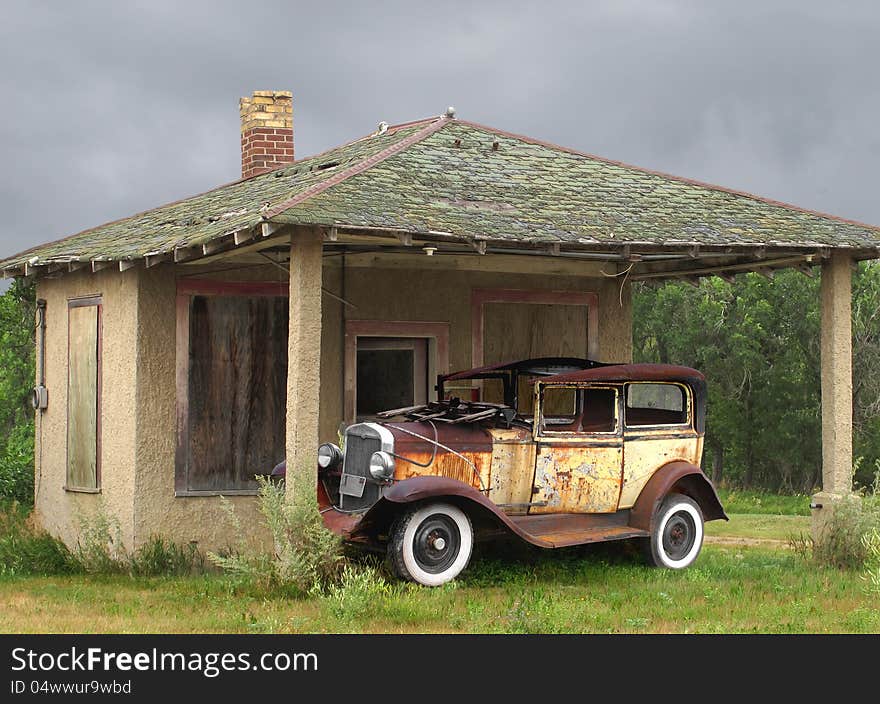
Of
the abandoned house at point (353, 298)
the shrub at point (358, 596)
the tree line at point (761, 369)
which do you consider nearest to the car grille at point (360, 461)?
the abandoned house at point (353, 298)

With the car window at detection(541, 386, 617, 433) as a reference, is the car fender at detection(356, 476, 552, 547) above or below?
below

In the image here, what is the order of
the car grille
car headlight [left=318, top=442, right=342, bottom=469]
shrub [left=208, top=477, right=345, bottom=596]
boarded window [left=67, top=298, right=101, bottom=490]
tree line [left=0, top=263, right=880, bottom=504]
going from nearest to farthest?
1. shrub [left=208, top=477, right=345, bottom=596]
2. the car grille
3. car headlight [left=318, top=442, right=342, bottom=469]
4. boarded window [left=67, top=298, right=101, bottom=490]
5. tree line [left=0, top=263, right=880, bottom=504]

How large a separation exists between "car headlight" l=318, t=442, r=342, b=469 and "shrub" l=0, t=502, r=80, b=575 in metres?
3.60

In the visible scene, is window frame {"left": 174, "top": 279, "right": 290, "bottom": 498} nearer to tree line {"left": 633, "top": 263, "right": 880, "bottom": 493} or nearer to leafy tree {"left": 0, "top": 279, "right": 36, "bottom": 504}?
leafy tree {"left": 0, "top": 279, "right": 36, "bottom": 504}

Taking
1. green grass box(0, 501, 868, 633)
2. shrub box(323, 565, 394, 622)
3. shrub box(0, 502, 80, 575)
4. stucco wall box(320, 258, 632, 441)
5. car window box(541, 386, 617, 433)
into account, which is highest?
stucco wall box(320, 258, 632, 441)

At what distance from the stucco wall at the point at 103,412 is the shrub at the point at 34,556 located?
371mm

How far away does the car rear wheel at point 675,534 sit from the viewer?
11.7m

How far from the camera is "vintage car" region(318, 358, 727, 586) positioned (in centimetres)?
1034

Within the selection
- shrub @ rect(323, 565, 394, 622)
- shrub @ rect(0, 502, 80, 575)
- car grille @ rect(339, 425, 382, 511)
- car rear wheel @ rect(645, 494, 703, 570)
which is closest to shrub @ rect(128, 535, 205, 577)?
shrub @ rect(0, 502, 80, 575)

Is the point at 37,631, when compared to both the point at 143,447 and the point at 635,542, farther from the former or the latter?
the point at 635,542

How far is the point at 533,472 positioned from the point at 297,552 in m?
2.32

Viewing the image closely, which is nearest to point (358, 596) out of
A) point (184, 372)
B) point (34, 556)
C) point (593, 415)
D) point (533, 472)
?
point (533, 472)

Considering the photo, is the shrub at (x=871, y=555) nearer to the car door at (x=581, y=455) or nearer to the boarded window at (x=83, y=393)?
the car door at (x=581, y=455)

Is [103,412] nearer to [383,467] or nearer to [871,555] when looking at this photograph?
[383,467]
